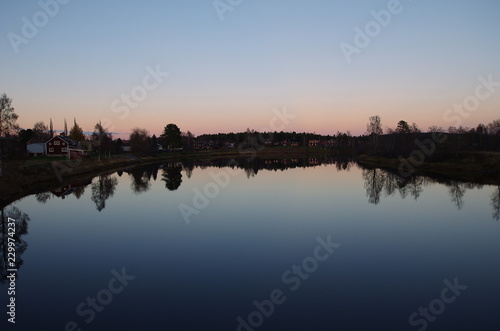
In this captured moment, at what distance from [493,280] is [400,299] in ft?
13.8

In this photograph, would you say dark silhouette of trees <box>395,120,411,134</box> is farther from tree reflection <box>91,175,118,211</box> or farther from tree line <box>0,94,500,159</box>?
tree reflection <box>91,175,118,211</box>

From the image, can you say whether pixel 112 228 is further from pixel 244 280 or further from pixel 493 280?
pixel 493 280

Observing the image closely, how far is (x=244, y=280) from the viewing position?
36.5 feet

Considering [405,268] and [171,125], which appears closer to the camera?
[405,268]

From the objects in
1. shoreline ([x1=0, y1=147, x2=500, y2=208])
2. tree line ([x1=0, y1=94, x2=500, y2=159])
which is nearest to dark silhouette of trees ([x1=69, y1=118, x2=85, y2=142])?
tree line ([x1=0, y1=94, x2=500, y2=159])

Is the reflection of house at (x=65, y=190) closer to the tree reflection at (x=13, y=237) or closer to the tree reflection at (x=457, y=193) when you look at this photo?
the tree reflection at (x=13, y=237)

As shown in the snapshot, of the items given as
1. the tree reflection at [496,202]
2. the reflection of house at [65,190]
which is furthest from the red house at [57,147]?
the tree reflection at [496,202]

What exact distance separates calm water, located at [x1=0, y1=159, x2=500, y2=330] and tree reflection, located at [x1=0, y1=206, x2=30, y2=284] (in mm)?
146

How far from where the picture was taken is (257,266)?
12375 millimetres

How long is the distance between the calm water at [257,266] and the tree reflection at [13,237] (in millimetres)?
146

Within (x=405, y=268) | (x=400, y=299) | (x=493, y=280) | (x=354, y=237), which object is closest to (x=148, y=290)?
(x=400, y=299)

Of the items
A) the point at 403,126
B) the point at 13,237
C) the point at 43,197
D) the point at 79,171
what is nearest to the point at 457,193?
the point at 13,237

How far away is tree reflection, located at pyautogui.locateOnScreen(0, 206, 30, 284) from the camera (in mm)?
12522

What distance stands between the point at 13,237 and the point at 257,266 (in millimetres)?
13279
